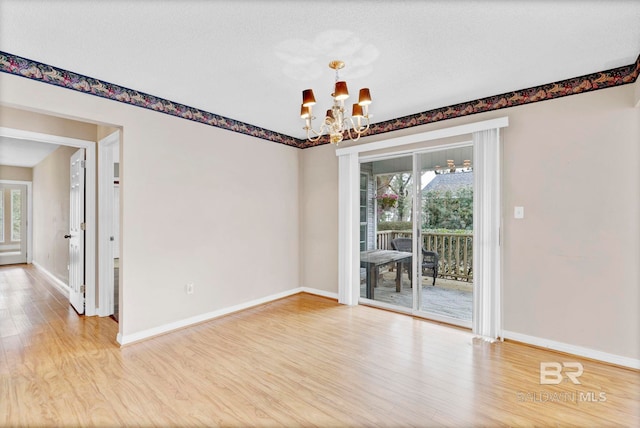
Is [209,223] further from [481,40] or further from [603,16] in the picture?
[603,16]

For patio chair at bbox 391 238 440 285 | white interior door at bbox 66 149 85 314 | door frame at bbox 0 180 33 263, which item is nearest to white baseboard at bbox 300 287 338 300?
patio chair at bbox 391 238 440 285

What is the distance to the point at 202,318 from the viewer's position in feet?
12.0

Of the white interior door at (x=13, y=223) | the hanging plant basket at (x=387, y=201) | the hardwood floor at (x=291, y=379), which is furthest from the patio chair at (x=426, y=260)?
the white interior door at (x=13, y=223)

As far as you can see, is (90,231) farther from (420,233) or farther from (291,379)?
(420,233)

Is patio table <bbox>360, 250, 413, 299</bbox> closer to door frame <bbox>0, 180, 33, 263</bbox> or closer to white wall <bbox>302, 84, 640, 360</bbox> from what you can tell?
white wall <bbox>302, 84, 640, 360</bbox>

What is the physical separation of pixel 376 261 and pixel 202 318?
2509 mm

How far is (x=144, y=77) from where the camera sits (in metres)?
2.72

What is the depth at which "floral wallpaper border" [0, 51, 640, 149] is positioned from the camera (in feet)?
8.04

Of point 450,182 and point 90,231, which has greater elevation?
point 450,182

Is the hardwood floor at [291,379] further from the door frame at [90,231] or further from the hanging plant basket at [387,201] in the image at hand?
the hanging plant basket at [387,201]

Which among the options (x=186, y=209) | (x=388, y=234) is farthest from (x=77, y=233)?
(x=388, y=234)

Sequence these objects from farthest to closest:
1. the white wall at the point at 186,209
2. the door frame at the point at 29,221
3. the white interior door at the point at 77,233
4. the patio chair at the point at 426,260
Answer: the door frame at the point at 29,221 < the white interior door at the point at 77,233 < the patio chair at the point at 426,260 < the white wall at the point at 186,209

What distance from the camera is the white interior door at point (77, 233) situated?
3.88 m

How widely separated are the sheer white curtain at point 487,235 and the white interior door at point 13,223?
1011cm
